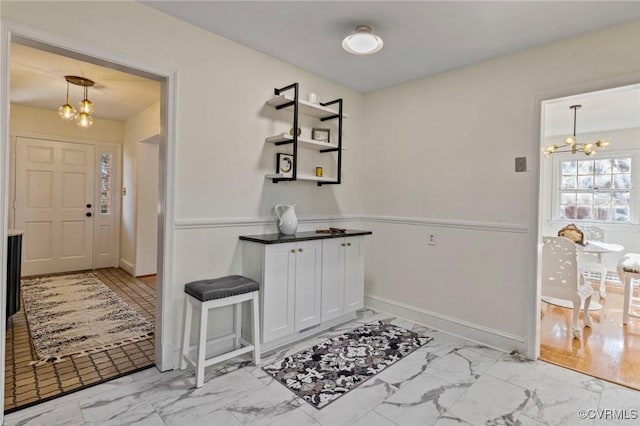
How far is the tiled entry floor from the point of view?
80.1 inches

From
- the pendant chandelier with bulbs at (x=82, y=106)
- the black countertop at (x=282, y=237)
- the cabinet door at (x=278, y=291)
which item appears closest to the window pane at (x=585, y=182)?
the black countertop at (x=282, y=237)

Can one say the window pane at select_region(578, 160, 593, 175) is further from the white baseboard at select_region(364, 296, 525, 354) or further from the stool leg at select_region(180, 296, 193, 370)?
the stool leg at select_region(180, 296, 193, 370)

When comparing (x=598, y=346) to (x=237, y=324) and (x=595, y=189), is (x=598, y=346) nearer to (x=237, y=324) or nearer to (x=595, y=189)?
(x=237, y=324)

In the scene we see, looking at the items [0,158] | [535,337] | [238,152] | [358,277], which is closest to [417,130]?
[358,277]

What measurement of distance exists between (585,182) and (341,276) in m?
5.03

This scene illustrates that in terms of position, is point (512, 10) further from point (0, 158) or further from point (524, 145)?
point (0, 158)

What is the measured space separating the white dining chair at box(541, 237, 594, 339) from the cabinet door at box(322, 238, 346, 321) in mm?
→ 1935

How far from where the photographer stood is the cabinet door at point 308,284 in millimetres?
2748

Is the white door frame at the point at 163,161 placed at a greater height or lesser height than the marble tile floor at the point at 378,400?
greater

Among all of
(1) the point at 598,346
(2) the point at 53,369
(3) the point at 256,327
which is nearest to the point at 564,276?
→ (1) the point at 598,346

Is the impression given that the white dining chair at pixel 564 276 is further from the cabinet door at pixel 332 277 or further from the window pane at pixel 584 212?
the window pane at pixel 584 212

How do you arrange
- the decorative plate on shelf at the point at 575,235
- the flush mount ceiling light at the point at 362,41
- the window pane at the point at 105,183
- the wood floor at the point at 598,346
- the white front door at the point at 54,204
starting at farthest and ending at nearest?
the window pane at the point at 105,183 < the white front door at the point at 54,204 < the decorative plate on shelf at the point at 575,235 < the wood floor at the point at 598,346 < the flush mount ceiling light at the point at 362,41

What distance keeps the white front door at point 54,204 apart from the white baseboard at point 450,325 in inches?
190

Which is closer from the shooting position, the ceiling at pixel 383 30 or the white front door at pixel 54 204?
the ceiling at pixel 383 30
